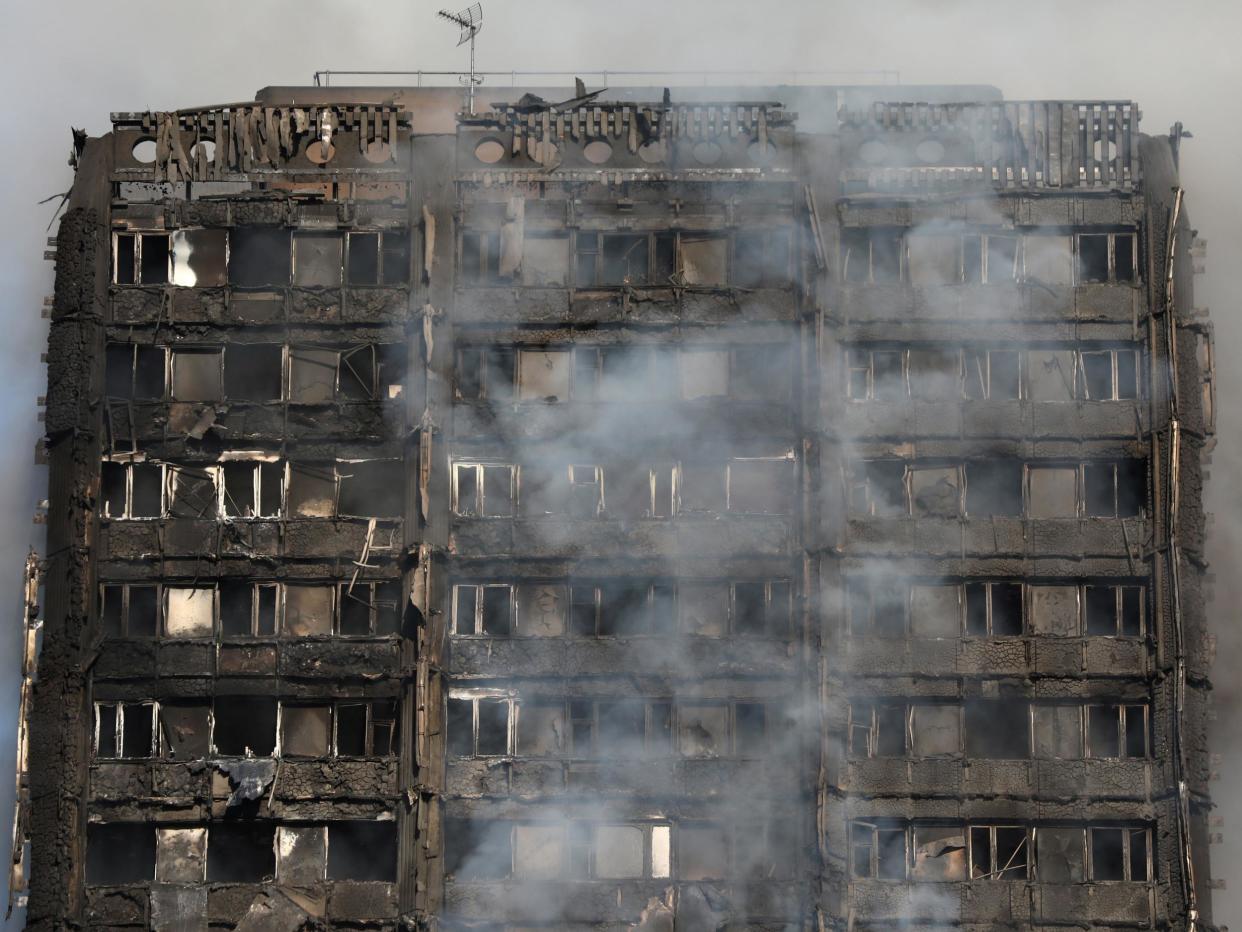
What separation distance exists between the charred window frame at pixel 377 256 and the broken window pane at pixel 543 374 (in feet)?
9.42

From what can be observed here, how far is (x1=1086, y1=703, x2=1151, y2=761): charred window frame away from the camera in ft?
114

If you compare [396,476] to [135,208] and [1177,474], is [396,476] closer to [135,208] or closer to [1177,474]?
[135,208]

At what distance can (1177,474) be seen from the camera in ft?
113

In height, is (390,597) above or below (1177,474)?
below

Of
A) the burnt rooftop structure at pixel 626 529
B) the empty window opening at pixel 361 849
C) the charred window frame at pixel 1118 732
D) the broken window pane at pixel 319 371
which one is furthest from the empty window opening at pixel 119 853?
the charred window frame at pixel 1118 732

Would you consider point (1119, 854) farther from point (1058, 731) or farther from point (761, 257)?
point (761, 257)

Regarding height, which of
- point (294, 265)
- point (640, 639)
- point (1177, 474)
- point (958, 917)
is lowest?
point (958, 917)

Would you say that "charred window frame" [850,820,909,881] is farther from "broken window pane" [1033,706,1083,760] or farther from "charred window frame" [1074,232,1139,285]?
"charred window frame" [1074,232,1139,285]

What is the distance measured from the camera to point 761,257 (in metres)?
35.7

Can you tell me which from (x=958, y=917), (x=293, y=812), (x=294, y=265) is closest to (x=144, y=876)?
(x=293, y=812)

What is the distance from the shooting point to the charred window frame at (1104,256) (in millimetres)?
35625

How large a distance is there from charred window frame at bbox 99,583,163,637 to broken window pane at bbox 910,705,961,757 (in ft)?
48.0

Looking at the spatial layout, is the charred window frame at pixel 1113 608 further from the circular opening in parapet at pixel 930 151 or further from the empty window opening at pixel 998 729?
the circular opening in parapet at pixel 930 151

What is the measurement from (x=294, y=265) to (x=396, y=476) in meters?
4.61
